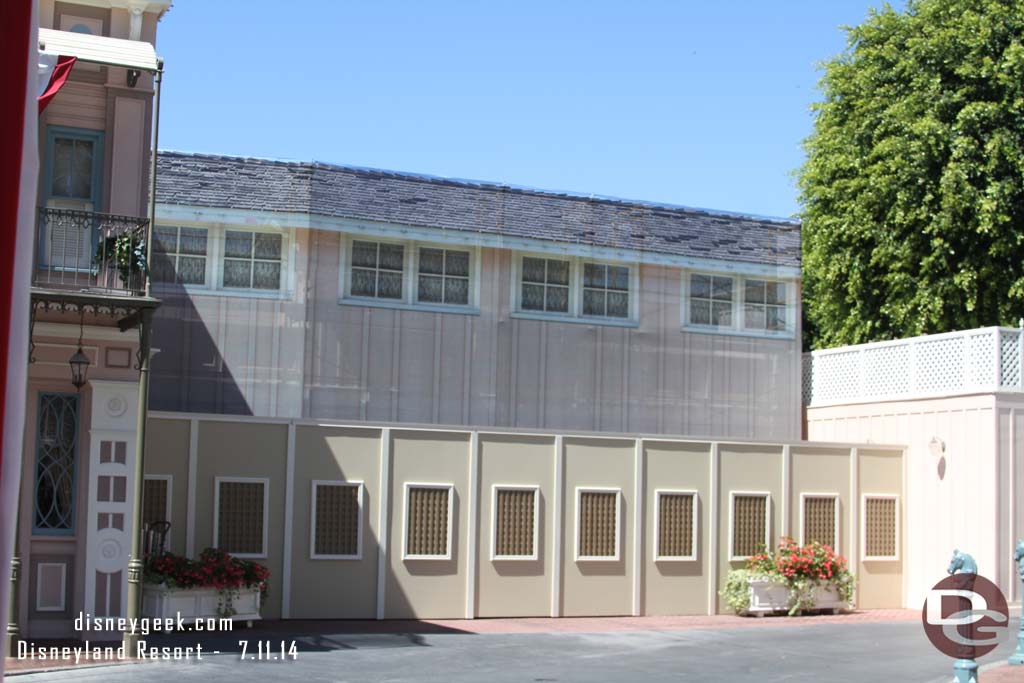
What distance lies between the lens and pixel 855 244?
2870 cm

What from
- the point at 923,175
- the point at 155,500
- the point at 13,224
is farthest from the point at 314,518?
the point at 13,224

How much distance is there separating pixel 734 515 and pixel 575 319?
170 inches

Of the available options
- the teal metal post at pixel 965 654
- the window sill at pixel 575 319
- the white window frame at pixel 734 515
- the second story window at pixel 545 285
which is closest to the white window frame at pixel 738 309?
the window sill at pixel 575 319

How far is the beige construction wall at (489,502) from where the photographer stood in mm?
17688

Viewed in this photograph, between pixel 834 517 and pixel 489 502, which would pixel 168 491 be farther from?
pixel 834 517

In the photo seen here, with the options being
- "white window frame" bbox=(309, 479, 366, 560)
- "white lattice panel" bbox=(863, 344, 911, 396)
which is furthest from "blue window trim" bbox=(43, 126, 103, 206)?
"white lattice panel" bbox=(863, 344, 911, 396)

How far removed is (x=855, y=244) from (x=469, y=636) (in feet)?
51.9

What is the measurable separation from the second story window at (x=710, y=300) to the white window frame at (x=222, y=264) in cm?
746

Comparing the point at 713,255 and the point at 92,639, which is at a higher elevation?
the point at 713,255

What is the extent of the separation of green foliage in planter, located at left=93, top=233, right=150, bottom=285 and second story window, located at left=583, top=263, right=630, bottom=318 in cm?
990

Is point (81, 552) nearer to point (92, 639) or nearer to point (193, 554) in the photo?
point (92, 639)

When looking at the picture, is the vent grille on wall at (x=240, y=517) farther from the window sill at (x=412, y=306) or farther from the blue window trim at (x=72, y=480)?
the window sill at (x=412, y=306)

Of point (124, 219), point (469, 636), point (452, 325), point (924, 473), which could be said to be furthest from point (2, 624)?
point (924, 473)

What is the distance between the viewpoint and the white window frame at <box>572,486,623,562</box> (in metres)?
19.6
